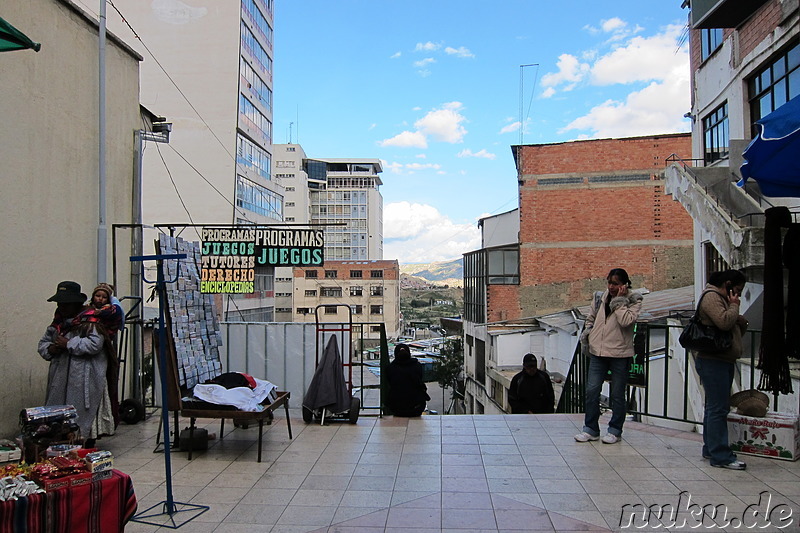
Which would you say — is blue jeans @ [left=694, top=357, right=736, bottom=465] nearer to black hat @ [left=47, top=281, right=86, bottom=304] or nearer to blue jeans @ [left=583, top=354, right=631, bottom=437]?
Answer: blue jeans @ [left=583, top=354, right=631, bottom=437]

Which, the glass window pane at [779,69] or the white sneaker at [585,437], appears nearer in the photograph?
the white sneaker at [585,437]

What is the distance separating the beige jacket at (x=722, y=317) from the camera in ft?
16.9

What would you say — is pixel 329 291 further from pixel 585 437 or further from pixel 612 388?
pixel 612 388

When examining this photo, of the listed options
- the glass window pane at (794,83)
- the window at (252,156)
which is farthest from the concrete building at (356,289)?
the glass window pane at (794,83)

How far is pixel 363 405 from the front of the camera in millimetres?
8297

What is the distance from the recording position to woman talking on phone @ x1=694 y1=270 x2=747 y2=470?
5.20 metres

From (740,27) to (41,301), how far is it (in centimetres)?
1461

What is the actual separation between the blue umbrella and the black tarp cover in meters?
4.91

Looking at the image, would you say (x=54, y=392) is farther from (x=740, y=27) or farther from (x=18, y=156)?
(x=740, y=27)

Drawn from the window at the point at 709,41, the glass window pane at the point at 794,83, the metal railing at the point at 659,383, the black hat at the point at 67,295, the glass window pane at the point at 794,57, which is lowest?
the metal railing at the point at 659,383

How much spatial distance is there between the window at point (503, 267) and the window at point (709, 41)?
49.8 ft

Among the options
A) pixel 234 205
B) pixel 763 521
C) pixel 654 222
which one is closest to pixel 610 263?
pixel 654 222

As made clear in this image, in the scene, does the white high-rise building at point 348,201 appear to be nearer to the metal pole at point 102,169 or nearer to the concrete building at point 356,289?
the concrete building at point 356,289

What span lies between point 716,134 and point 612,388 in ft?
39.4
